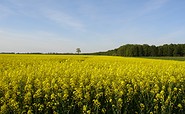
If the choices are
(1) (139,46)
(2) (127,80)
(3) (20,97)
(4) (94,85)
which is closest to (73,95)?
(4) (94,85)

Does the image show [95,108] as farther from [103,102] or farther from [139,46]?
[139,46]

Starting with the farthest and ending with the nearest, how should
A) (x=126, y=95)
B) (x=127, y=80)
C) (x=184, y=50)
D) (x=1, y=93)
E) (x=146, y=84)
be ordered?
(x=184, y=50)
(x=127, y=80)
(x=146, y=84)
(x=126, y=95)
(x=1, y=93)

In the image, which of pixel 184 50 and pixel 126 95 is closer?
pixel 126 95

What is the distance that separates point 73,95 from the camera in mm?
7863

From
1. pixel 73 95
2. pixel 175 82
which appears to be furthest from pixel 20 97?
pixel 175 82

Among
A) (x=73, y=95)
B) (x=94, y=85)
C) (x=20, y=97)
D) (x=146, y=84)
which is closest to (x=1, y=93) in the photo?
(x=20, y=97)

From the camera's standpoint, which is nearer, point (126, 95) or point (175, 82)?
point (126, 95)

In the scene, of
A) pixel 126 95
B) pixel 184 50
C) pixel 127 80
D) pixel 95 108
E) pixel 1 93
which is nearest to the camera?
pixel 95 108

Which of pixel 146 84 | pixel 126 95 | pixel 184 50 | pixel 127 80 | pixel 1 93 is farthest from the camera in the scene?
pixel 184 50

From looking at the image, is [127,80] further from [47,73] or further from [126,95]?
[47,73]

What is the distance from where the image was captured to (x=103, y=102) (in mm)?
8070

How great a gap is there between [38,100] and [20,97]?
1.50 ft

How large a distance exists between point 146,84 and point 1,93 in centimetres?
427

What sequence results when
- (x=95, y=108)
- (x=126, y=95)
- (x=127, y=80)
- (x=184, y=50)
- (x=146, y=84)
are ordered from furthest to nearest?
(x=184, y=50) < (x=127, y=80) < (x=146, y=84) < (x=126, y=95) < (x=95, y=108)
